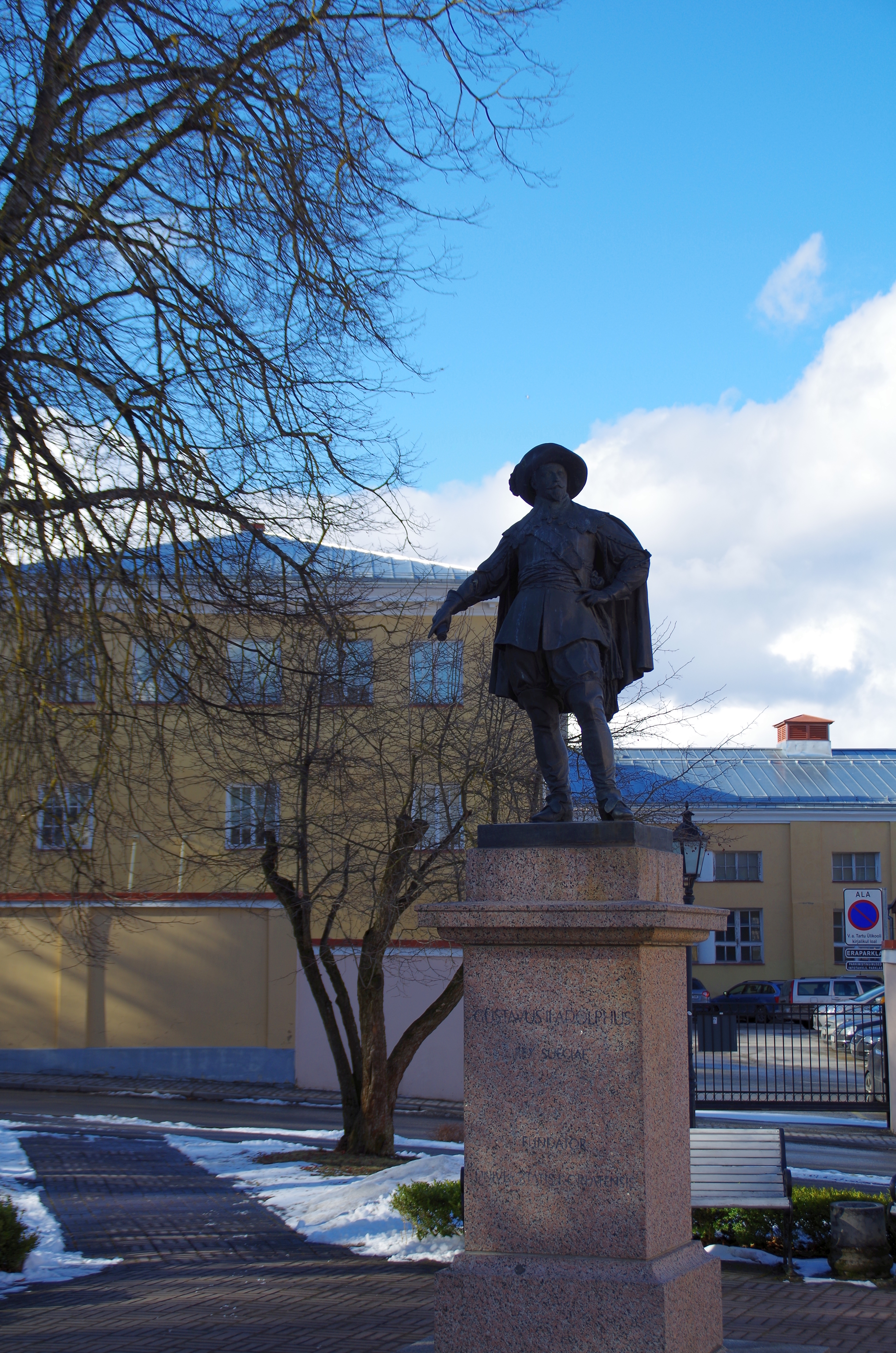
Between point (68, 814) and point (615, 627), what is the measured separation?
12.7 ft

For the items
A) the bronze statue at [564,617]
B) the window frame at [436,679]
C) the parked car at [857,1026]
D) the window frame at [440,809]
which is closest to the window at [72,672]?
the bronze statue at [564,617]

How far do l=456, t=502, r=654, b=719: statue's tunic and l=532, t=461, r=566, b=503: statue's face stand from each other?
0.08 m

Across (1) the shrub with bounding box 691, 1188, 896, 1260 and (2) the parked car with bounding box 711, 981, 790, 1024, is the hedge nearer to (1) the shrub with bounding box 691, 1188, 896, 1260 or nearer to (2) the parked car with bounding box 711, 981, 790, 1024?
(1) the shrub with bounding box 691, 1188, 896, 1260

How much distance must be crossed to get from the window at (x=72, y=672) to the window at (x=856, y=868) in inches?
1462

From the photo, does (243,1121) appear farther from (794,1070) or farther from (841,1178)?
(794,1070)

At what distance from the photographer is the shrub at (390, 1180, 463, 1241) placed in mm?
8906

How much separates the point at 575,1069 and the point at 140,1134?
13.1 metres

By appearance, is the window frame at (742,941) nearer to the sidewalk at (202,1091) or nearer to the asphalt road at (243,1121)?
the sidewalk at (202,1091)

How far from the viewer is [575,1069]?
A: 5.30 meters

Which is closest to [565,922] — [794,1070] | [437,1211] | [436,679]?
[437,1211]

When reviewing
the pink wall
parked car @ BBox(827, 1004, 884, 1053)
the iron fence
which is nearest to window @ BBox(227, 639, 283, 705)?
the iron fence

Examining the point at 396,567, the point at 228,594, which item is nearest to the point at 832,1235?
the point at 228,594

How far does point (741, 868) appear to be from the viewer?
4219cm

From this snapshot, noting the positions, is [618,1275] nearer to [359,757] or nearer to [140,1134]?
[359,757]
